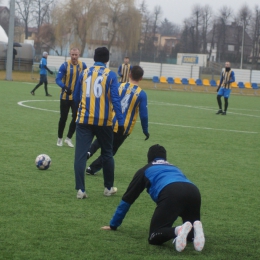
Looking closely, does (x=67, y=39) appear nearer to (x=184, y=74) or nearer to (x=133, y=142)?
(x=184, y=74)

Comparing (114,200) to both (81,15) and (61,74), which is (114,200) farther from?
(81,15)

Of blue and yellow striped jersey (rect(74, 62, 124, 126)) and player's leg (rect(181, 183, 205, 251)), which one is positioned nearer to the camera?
player's leg (rect(181, 183, 205, 251))

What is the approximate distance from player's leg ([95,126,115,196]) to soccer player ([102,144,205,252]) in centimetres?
182

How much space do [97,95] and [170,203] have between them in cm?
245

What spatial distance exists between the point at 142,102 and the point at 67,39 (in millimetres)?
64882

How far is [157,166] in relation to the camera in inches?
238

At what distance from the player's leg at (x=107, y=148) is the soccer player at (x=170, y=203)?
1.82m

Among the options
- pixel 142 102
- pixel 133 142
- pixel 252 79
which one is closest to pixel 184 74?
pixel 252 79

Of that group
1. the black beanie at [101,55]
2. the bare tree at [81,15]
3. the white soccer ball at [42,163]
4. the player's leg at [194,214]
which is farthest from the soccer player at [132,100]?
the bare tree at [81,15]

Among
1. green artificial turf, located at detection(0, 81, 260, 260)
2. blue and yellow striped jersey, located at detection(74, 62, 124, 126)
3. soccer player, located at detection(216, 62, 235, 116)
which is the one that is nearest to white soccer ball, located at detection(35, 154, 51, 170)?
green artificial turf, located at detection(0, 81, 260, 260)

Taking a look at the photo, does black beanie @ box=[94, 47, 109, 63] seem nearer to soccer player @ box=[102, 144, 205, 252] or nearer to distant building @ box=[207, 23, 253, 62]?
soccer player @ box=[102, 144, 205, 252]

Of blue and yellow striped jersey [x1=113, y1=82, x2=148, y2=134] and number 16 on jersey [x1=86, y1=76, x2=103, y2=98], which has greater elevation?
number 16 on jersey [x1=86, y1=76, x2=103, y2=98]

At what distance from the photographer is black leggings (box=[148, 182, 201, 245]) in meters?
5.71

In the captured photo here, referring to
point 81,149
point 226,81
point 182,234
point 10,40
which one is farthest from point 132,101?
point 10,40
